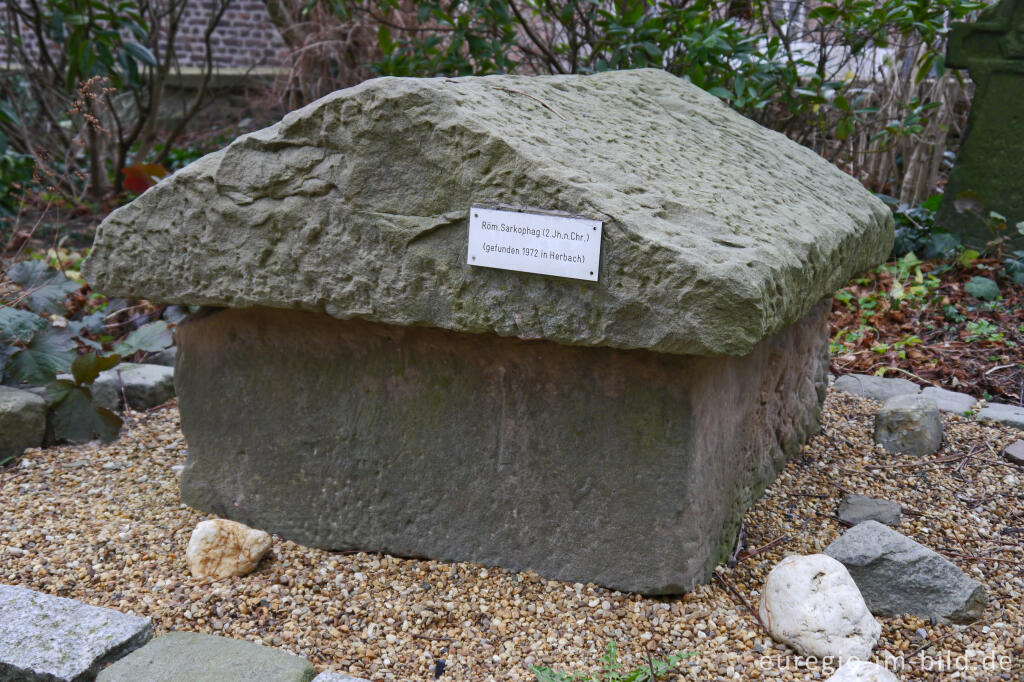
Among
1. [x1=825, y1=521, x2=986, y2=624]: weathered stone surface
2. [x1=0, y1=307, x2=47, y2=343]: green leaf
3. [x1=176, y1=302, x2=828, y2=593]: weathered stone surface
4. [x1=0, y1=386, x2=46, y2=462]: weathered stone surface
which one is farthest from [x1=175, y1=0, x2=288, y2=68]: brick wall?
[x1=825, y1=521, x2=986, y2=624]: weathered stone surface

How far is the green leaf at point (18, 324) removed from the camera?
333 centimetres

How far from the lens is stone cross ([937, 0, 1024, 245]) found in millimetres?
4973

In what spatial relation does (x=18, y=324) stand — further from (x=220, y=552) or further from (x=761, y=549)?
(x=761, y=549)

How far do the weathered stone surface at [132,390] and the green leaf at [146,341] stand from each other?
0.47ft

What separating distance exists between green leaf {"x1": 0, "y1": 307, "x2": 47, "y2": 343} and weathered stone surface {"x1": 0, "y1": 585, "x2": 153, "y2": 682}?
1497 millimetres

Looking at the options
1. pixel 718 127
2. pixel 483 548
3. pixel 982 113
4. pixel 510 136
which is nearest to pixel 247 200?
pixel 510 136

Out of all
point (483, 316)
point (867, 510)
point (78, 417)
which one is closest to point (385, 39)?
point (78, 417)

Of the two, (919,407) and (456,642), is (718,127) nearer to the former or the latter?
(919,407)

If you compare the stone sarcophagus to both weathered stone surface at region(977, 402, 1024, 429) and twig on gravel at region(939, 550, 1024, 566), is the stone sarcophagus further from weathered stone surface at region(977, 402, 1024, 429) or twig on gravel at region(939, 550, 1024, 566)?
weathered stone surface at region(977, 402, 1024, 429)

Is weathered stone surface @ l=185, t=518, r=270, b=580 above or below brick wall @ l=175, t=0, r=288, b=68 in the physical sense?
below

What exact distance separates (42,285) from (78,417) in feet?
2.60

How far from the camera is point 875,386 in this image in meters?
3.96

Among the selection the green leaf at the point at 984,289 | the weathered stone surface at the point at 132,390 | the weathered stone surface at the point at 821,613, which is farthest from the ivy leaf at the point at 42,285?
the green leaf at the point at 984,289

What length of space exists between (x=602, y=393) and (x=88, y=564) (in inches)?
55.4
